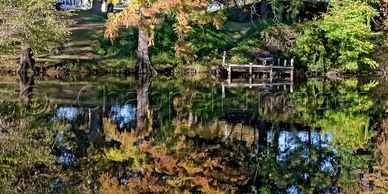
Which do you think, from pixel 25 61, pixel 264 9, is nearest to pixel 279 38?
pixel 264 9

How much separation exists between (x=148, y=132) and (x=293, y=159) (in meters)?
4.14

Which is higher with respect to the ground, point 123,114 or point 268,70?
point 268,70

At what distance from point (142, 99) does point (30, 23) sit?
18.2 feet

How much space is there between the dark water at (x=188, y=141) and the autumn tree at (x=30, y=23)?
219cm

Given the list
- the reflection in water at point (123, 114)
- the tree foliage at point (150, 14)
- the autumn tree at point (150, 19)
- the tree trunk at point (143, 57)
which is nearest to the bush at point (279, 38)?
the autumn tree at point (150, 19)

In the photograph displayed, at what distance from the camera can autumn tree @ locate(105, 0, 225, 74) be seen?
33812mm

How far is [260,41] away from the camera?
135 feet

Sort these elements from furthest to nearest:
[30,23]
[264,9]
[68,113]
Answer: [264,9]
[30,23]
[68,113]

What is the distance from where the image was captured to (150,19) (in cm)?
3500

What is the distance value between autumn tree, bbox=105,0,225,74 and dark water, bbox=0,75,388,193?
8.25 m

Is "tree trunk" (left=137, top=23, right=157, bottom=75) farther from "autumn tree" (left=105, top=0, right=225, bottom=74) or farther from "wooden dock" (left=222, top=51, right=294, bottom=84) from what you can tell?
"wooden dock" (left=222, top=51, right=294, bottom=84)

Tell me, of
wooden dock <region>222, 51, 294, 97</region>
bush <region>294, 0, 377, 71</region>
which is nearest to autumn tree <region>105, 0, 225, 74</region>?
wooden dock <region>222, 51, 294, 97</region>

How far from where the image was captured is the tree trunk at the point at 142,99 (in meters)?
17.7

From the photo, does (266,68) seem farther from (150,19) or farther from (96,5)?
(96,5)
